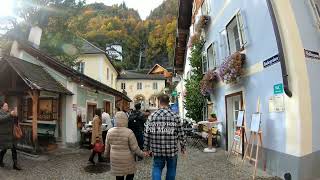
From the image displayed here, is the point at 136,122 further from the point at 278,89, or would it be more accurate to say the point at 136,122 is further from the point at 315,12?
the point at 315,12

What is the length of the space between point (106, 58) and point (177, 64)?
808 cm

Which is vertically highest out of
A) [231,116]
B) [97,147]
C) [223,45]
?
[223,45]

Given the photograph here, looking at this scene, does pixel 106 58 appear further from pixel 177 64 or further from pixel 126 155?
pixel 126 155

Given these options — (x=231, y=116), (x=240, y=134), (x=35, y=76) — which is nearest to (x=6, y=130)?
(x=35, y=76)

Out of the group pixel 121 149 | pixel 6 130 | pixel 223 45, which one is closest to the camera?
pixel 121 149

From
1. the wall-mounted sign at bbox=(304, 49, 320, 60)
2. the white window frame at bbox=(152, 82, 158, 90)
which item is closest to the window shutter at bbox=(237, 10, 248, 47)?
the wall-mounted sign at bbox=(304, 49, 320, 60)

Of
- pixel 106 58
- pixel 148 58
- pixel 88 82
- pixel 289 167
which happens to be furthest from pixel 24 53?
pixel 148 58

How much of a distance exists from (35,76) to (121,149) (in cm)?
789

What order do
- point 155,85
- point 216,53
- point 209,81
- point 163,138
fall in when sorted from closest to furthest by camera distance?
point 163,138
point 216,53
point 209,81
point 155,85

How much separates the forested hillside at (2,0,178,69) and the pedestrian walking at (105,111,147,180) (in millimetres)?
22524

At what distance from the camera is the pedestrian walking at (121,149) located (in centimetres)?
573

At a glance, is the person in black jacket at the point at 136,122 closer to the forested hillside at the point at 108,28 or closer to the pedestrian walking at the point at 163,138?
the pedestrian walking at the point at 163,138

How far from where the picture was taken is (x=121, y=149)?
5.73 m

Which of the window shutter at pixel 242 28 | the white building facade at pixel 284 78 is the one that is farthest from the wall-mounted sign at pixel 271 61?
the window shutter at pixel 242 28
